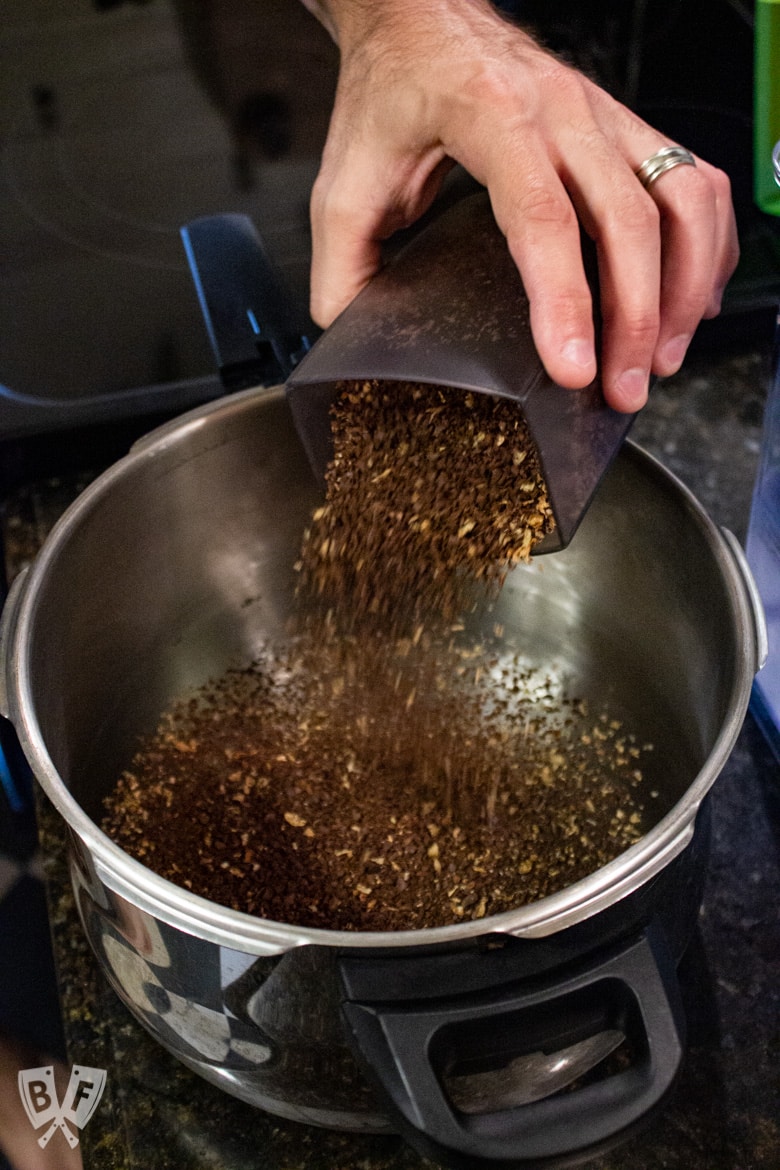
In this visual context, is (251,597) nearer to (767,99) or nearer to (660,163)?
(660,163)

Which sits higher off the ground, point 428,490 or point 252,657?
point 428,490

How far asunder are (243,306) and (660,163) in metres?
0.42

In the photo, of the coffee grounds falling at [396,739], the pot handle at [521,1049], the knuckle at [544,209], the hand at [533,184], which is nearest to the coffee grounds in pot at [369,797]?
the coffee grounds falling at [396,739]

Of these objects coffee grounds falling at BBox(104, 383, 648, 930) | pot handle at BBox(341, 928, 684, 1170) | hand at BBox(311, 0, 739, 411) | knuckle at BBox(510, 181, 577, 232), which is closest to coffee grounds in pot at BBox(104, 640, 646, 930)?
coffee grounds falling at BBox(104, 383, 648, 930)

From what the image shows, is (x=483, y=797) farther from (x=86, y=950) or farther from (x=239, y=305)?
(x=239, y=305)

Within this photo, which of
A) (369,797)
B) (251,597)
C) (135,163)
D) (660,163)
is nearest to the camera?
(660,163)

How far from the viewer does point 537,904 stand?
583mm

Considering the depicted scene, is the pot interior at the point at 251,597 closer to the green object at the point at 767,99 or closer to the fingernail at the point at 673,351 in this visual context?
the fingernail at the point at 673,351

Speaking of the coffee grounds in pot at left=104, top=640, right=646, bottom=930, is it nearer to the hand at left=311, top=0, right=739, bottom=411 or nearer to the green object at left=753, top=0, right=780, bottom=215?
the hand at left=311, top=0, right=739, bottom=411

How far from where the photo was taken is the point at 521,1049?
60 cm

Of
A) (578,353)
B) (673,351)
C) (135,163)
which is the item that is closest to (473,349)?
(578,353)

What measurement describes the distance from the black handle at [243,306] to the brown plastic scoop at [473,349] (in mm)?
222

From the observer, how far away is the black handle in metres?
0.98

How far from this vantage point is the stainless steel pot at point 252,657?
0.57 metres
